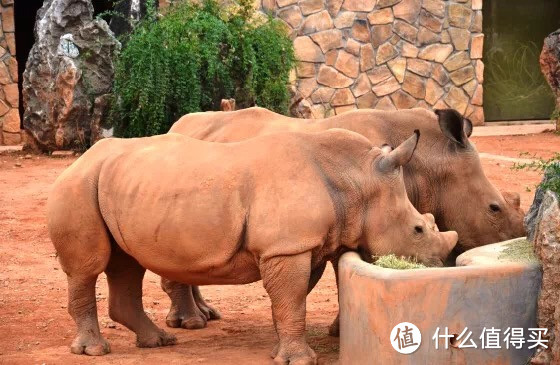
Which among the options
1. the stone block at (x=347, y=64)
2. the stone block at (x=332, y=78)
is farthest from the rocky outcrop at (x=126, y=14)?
the stone block at (x=347, y=64)

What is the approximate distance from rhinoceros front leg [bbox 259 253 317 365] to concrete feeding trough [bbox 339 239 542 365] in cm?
47

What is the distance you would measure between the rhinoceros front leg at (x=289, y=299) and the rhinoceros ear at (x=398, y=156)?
69cm

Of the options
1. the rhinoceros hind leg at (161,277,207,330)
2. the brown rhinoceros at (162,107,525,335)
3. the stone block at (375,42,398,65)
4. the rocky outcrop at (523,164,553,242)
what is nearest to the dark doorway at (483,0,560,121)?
the stone block at (375,42,398,65)

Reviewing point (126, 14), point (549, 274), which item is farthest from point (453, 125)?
point (126, 14)

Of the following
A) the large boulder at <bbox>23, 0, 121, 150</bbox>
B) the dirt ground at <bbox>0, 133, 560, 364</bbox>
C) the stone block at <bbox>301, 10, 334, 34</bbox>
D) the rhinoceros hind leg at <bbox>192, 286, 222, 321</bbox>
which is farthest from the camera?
the stone block at <bbox>301, 10, 334, 34</bbox>

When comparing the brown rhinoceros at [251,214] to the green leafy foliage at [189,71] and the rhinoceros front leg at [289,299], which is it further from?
the green leafy foliage at [189,71]

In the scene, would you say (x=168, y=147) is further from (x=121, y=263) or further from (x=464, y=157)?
(x=464, y=157)

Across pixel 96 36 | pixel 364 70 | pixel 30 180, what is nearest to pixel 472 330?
pixel 30 180

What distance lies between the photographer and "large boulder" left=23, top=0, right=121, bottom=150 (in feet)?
50.9

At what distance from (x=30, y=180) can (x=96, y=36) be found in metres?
3.04

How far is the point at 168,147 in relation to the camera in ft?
23.0

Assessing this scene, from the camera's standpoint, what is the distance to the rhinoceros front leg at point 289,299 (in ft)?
21.0

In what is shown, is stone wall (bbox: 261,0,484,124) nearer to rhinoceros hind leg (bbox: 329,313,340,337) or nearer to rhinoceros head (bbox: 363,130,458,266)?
rhinoceros hind leg (bbox: 329,313,340,337)

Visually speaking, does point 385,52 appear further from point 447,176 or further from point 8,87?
point 447,176
